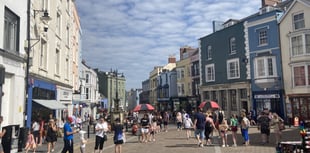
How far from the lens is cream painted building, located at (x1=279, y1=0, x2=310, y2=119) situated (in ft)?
83.7

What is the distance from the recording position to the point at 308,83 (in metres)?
25.3

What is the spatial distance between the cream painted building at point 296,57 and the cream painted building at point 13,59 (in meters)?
22.0

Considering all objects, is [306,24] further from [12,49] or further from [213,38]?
[12,49]

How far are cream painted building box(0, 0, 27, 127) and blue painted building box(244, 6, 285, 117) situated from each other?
21.8 meters

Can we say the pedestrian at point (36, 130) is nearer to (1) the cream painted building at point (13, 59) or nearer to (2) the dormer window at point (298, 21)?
(1) the cream painted building at point (13, 59)

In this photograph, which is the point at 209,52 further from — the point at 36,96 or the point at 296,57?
the point at 36,96

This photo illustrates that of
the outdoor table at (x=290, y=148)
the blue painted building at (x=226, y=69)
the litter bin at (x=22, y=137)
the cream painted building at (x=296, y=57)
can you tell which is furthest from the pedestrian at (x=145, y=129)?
the blue painted building at (x=226, y=69)

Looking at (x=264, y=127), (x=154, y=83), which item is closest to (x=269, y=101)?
(x=264, y=127)

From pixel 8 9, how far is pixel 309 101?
77.5 ft

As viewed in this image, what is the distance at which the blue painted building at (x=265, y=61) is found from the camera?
90.9ft

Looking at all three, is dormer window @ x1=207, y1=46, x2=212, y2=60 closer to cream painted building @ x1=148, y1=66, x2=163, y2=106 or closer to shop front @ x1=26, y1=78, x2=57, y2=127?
shop front @ x1=26, y1=78, x2=57, y2=127

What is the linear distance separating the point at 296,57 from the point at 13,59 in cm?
2279

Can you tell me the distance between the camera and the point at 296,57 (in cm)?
2625

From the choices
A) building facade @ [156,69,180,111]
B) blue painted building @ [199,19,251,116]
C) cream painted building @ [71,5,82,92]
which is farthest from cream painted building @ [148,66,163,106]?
cream painted building @ [71,5,82,92]
